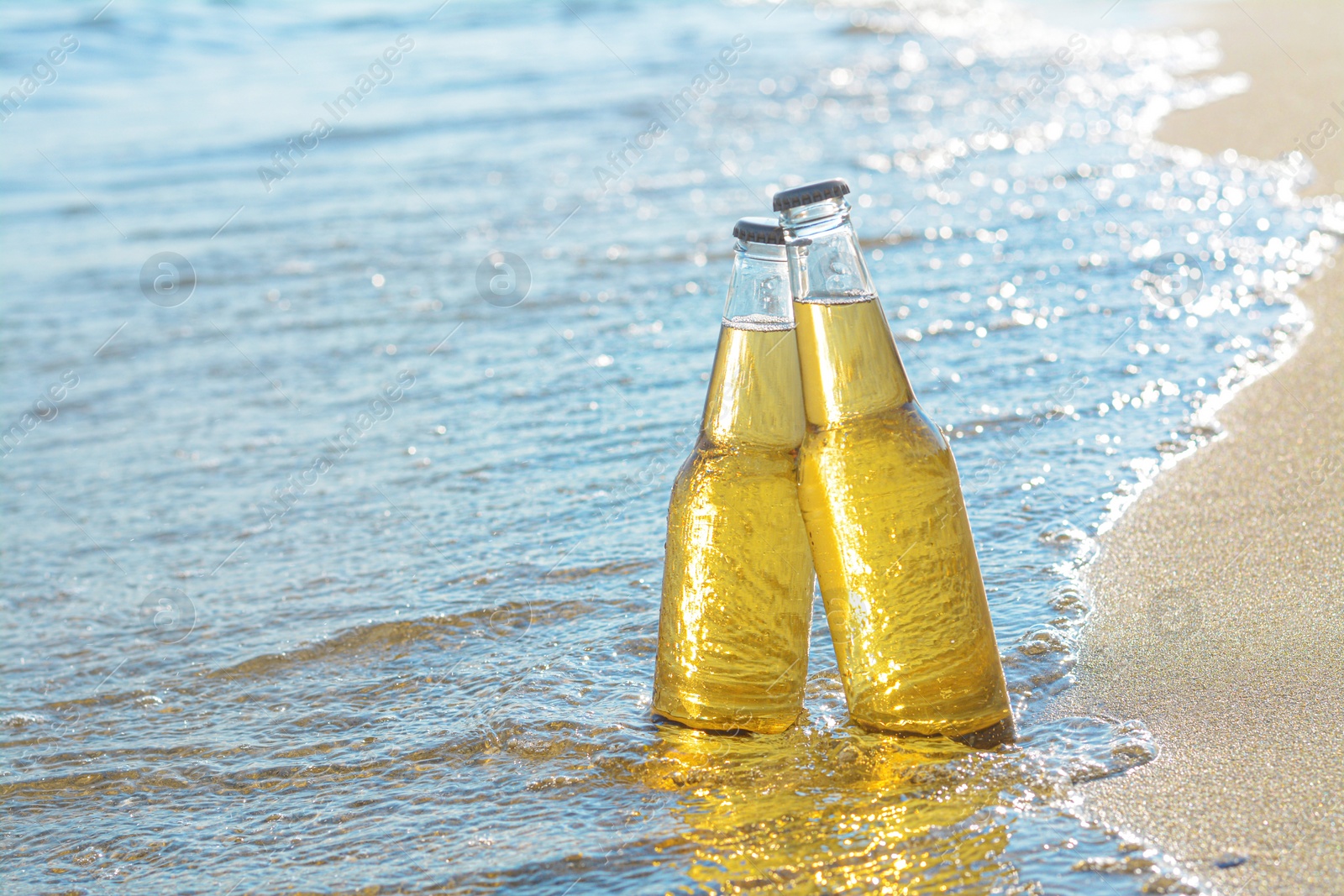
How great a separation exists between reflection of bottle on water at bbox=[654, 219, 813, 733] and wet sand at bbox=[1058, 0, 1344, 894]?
475mm

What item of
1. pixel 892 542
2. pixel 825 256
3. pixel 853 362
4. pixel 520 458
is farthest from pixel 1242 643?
pixel 520 458

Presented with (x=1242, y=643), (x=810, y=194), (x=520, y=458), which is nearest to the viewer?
(x=810, y=194)

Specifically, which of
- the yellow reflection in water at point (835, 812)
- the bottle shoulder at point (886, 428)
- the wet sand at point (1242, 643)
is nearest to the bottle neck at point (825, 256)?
the bottle shoulder at point (886, 428)

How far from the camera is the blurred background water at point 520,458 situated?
1.73 m

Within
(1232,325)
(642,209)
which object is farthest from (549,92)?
(1232,325)

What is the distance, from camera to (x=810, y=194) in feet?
5.04

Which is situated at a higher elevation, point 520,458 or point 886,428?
point 886,428

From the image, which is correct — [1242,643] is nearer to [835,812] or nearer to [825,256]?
[835,812]

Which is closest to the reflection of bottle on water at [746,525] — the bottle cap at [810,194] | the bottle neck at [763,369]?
the bottle neck at [763,369]

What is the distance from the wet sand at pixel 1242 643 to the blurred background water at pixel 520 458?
7 centimetres

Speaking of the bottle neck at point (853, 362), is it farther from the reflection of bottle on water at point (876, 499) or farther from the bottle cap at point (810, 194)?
the bottle cap at point (810, 194)

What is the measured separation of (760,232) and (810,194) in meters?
0.09

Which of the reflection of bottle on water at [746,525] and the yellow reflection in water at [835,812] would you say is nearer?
the yellow reflection in water at [835,812]

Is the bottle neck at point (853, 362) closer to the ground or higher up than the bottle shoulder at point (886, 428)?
higher up
